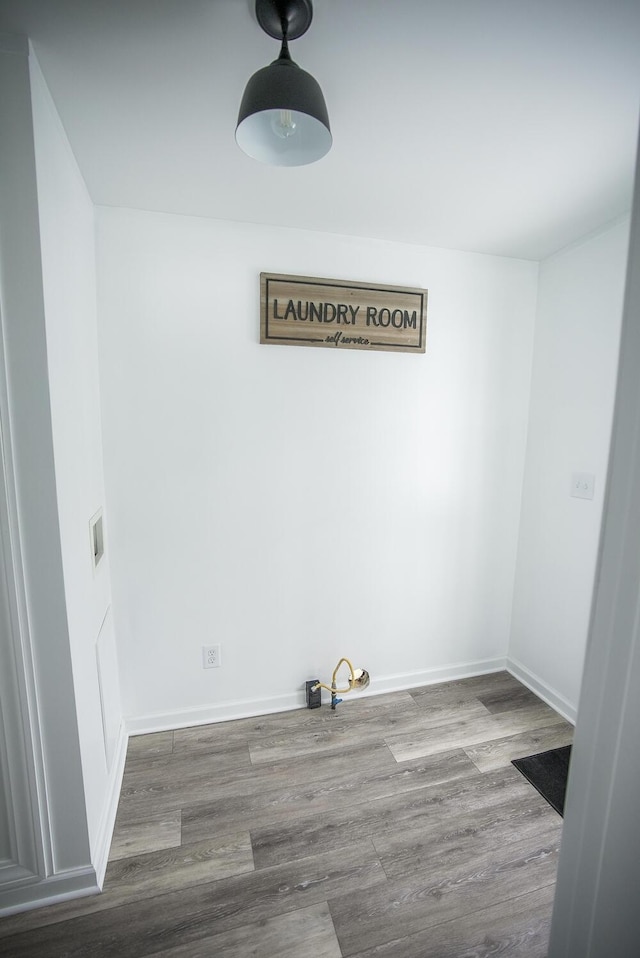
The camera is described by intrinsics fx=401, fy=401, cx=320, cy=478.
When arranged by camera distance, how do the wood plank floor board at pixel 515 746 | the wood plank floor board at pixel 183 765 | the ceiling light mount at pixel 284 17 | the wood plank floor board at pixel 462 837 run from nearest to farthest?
the ceiling light mount at pixel 284 17 < the wood plank floor board at pixel 462 837 < the wood plank floor board at pixel 183 765 < the wood plank floor board at pixel 515 746

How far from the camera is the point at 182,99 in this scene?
1.11 metres

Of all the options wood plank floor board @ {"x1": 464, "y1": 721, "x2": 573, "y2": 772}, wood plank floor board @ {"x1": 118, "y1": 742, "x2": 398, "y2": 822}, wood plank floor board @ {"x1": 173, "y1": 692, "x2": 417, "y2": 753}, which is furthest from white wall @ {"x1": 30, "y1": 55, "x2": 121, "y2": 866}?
wood plank floor board @ {"x1": 464, "y1": 721, "x2": 573, "y2": 772}

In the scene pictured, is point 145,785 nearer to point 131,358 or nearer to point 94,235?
A: point 131,358

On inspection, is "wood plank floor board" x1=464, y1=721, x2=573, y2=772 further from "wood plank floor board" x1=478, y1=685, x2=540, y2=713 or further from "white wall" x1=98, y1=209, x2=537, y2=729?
"white wall" x1=98, y1=209, x2=537, y2=729

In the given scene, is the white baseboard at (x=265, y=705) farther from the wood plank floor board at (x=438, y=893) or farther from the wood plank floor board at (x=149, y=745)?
the wood plank floor board at (x=438, y=893)

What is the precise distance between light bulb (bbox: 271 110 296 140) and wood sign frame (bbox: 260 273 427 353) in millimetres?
816

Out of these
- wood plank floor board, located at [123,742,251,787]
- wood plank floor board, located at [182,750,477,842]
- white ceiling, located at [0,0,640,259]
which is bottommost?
wood plank floor board, located at [123,742,251,787]

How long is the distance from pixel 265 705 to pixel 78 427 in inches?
62.7

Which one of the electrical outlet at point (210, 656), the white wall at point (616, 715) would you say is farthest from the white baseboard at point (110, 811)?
the white wall at point (616, 715)

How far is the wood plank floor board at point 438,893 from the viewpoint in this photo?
1.17m

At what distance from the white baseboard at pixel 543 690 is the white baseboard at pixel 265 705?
0.39ft

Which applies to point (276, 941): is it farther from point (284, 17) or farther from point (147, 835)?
point (284, 17)

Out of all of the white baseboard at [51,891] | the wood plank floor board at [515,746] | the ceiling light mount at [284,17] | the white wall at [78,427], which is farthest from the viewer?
the wood plank floor board at [515,746]

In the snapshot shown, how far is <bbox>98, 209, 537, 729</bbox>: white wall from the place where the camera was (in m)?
1.74
